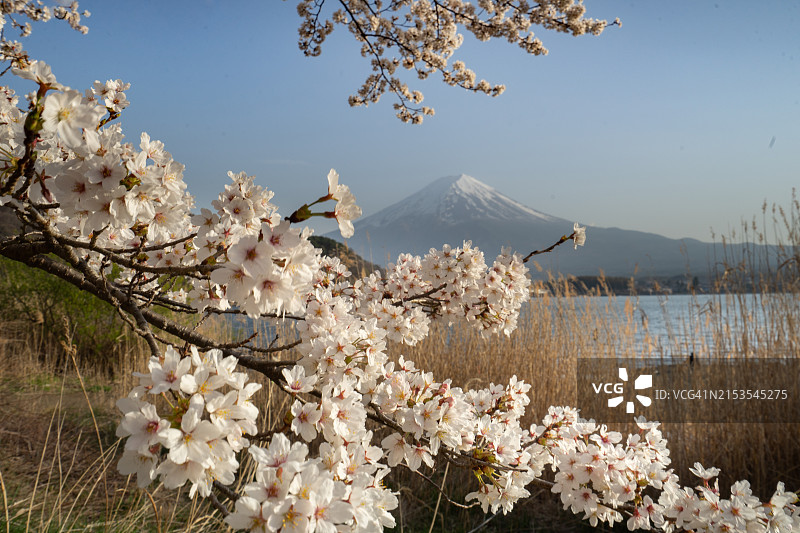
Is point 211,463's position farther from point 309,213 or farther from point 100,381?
point 100,381

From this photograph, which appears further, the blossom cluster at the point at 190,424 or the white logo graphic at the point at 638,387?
the white logo graphic at the point at 638,387

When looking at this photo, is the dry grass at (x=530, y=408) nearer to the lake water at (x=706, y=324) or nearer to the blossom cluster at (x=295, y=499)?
the lake water at (x=706, y=324)

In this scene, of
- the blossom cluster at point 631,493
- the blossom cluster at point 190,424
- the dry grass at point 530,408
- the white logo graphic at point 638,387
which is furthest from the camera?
the white logo graphic at point 638,387

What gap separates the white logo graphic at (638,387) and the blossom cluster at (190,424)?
3.49 meters

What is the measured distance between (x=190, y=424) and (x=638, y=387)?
3.82m

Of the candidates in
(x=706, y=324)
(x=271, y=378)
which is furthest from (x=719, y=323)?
(x=271, y=378)

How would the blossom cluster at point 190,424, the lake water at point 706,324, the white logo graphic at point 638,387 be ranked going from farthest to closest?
1. the white logo graphic at point 638,387
2. the lake water at point 706,324
3. the blossom cluster at point 190,424

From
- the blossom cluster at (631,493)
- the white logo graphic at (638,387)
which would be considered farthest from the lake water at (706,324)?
the blossom cluster at (631,493)

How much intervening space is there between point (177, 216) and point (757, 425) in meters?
3.38

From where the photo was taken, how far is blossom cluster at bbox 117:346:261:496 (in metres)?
0.64

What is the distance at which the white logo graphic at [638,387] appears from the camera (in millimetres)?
3646

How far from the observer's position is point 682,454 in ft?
10.3

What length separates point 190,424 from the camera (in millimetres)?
637

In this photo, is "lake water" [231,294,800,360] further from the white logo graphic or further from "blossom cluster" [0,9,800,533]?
"blossom cluster" [0,9,800,533]
